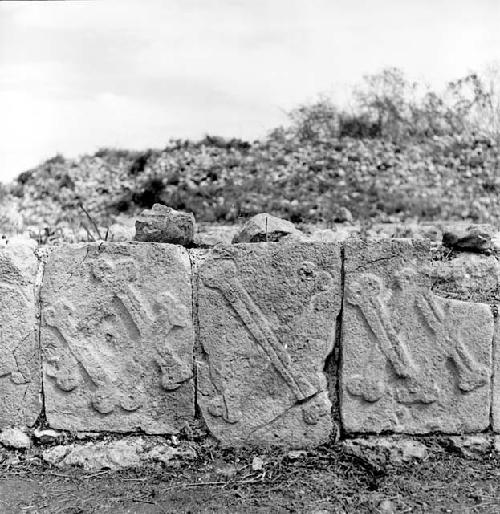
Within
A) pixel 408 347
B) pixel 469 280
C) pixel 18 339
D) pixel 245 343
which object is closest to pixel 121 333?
pixel 18 339

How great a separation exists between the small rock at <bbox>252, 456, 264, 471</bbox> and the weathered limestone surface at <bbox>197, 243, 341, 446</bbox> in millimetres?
120

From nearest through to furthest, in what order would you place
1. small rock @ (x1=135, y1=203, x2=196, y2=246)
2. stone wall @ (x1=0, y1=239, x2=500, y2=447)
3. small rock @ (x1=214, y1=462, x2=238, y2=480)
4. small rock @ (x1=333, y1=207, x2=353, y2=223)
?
small rock @ (x1=214, y1=462, x2=238, y2=480) → stone wall @ (x1=0, y1=239, x2=500, y2=447) → small rock @ (x1=135, y1=203, x2=196, y2=246) → small rock @ (x1=333, y1=207, x2=353, y2=223)

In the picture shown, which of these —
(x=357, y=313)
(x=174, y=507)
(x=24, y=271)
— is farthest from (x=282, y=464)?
(x=24, y=271)

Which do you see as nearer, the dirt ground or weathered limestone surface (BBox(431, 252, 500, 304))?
the dirt ground

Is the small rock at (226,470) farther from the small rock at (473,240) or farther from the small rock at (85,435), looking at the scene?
the small rock at (473,240)

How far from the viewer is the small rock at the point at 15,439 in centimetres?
390

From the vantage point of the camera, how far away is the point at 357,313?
3801 mm

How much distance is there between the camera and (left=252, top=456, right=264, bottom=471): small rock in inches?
146

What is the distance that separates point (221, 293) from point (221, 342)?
0.89ft

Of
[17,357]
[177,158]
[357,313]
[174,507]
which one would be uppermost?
[177,158]

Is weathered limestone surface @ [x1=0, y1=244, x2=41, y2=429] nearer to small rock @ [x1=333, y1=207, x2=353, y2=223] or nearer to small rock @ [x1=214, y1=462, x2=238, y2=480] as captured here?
small rock @ [x1=214, y1=462, x2=238, y2=480]

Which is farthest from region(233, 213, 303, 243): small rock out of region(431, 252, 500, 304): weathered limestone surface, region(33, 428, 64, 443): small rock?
region(33, 428, 64, 443): small rock

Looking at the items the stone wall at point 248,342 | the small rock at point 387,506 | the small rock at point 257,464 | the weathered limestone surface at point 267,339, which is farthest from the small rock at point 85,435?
the small rock at point 387,506

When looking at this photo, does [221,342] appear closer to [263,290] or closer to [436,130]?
[263,290]
